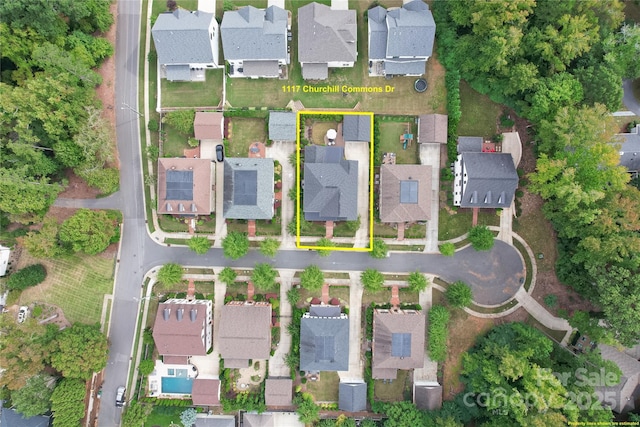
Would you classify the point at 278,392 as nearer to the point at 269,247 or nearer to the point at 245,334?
the point at 245,334

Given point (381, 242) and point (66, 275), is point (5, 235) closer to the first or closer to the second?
point (66, 275)

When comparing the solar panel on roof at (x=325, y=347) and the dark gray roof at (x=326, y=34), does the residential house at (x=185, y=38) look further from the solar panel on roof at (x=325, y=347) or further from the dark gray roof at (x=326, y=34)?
the solar panel on roof at (x=325, y=347)

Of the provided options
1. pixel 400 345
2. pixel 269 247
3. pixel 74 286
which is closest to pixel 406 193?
pixel 269 247

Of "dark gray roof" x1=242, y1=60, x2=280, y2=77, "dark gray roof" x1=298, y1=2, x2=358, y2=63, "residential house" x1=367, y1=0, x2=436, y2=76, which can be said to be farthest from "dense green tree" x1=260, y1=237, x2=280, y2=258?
"residential house" x1=367, y1=0, x2=436, y2=76

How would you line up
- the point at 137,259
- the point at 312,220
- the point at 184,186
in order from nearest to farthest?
the point at 184,186, the point at 312,220, the point at 137,259

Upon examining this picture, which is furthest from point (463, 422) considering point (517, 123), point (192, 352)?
point (517, 123)

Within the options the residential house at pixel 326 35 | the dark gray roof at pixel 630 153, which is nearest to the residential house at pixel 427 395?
the dark gray roof at pixel 630 153

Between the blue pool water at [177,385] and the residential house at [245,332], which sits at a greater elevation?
the residential house at [245,332]
